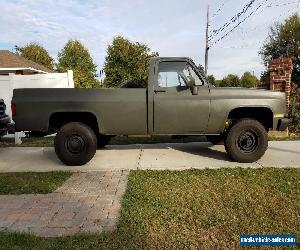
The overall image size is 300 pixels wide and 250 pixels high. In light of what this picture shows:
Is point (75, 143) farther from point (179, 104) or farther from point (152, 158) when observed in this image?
point (179, 104)

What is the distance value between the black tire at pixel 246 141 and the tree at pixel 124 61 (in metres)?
18.4

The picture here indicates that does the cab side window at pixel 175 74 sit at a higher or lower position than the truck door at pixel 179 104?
higher

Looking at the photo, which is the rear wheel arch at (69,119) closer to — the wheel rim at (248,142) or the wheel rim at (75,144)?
the wheel rim at (75,144)

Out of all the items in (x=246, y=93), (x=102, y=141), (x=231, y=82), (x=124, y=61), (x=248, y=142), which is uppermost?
(x=124, y=61)

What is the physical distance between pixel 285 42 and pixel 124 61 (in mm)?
36887

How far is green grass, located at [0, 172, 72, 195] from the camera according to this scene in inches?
223

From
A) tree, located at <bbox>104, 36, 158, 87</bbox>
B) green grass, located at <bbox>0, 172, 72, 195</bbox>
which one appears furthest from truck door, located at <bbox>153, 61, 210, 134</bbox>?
tree, located at <bbox>104, 36, 158, 87</bbox>

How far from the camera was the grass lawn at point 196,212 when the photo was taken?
12.2ft

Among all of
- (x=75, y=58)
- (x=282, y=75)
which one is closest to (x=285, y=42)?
(x=75, y=58)

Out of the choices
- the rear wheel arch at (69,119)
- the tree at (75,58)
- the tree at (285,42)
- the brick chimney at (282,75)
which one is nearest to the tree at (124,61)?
the brick chimney at (282,75)

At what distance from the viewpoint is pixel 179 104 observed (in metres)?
7.05

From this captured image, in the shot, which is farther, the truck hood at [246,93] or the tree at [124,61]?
the tree at [124,61]

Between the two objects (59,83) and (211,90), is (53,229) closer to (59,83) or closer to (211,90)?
(211,90)

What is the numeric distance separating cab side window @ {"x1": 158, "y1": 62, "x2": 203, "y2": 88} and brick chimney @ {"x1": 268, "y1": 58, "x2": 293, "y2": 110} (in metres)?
5.19
